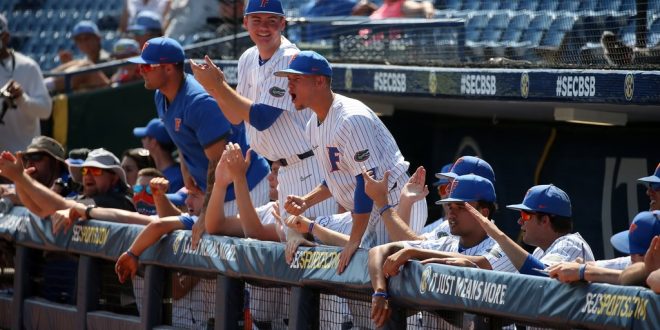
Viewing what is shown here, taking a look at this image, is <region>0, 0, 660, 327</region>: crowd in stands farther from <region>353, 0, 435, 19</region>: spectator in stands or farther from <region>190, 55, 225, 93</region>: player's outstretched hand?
<region>353, 0, 435, 19</region>: spectator in stands

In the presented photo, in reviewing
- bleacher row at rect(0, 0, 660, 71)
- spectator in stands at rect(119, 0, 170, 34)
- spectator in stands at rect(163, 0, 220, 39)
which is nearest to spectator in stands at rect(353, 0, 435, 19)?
bleacher row at rect(0, 0, 660, 71)

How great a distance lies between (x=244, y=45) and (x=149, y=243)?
3.37 meters

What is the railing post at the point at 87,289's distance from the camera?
6.29 m

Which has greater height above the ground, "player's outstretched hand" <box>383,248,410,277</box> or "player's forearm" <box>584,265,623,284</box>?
"player's forearm" <box>584,265,623,284</box>

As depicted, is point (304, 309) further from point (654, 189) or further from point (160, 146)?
point (160, 146)

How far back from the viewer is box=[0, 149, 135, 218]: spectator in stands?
21.9 feet

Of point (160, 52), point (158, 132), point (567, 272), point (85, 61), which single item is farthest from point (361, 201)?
point (85, 61)

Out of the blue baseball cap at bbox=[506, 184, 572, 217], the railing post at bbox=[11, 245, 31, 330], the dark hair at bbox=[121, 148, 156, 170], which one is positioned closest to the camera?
the blue baseball cap at bbox=[506, 184, 572, 217]

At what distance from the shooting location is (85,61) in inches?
428

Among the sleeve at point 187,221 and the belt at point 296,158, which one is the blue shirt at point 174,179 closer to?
the sleeve at point 187,221

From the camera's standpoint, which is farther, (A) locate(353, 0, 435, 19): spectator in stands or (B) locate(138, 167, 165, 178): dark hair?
(A) locate(353, 0, 435, 19): spectator in stands

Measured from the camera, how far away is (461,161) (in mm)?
5492

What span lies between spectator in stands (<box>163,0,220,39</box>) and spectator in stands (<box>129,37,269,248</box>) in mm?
5036

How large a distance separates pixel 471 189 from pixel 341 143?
0.56 m
